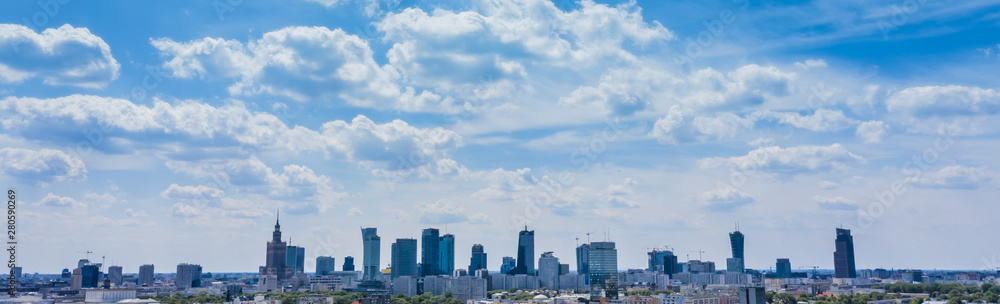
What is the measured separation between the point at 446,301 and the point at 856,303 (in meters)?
83.4

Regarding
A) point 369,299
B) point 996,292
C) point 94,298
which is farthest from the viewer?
point 996,292

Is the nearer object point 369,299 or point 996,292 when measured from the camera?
point 369,299

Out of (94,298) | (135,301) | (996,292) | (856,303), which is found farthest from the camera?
(996,292)

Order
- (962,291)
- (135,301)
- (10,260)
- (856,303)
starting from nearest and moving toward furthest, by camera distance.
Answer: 1. (10,260)
2. (135,301)
3. (856,303)
4. (962,291)

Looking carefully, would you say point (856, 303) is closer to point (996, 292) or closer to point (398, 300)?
point (996, 292)

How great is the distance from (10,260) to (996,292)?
188199 mm

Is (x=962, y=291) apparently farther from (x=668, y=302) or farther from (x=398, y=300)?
(x=398, y=300)

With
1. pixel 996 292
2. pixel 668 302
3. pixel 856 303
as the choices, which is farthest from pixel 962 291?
pixel 668 302

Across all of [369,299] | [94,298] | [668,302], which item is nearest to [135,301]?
[94,298]

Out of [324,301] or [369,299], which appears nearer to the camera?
[324,301]

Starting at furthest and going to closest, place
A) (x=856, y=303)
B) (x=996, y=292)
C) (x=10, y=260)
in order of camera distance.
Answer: (x=996, y=292), (x=856, y=303), (x=10, y=260)

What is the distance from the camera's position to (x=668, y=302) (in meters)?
138

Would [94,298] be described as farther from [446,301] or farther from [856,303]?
[856,303]

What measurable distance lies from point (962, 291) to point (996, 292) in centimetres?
1179
